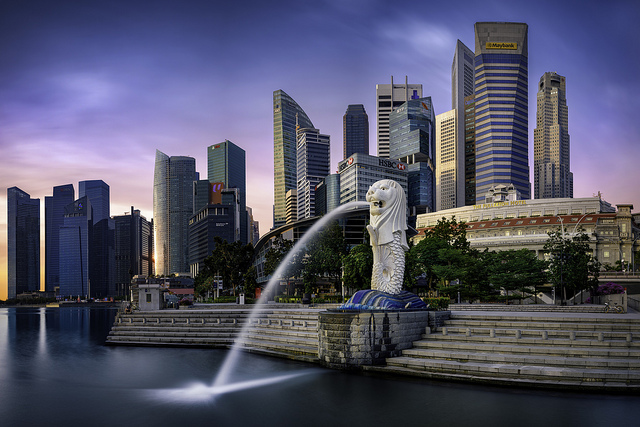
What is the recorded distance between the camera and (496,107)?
17688 cm

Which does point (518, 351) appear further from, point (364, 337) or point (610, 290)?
point (610, 290)

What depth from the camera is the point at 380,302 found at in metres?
25.4

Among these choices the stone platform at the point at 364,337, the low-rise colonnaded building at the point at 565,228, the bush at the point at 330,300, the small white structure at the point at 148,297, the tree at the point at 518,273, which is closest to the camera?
the stone platform at the point at 364,337

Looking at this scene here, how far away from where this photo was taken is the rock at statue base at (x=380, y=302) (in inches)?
997

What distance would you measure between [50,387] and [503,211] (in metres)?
112

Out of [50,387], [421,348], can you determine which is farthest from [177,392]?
[421,348]

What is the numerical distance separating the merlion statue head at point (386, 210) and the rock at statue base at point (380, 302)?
10.3ft

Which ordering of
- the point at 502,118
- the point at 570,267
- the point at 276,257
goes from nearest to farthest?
the point at 570,267 < the point at 276,257 < the point at 502,118

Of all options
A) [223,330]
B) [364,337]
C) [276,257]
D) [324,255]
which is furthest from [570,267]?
[276,257]

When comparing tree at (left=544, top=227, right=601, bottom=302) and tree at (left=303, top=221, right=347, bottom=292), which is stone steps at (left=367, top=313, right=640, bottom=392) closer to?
tree at (left=544, top=227, right=601, bottom=302)

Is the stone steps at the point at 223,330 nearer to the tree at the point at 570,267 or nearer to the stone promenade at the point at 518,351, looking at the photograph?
the stone promenade at the point at 518,351

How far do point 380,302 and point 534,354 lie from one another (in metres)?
7.70

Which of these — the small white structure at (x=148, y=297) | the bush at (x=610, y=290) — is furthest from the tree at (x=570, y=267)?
the small white structure at (x=148, y=297)

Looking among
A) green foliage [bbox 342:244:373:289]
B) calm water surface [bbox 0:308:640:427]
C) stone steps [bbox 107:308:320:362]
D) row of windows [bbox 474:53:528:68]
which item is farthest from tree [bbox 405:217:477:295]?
row of windows [bbox 474:53:528:68]
